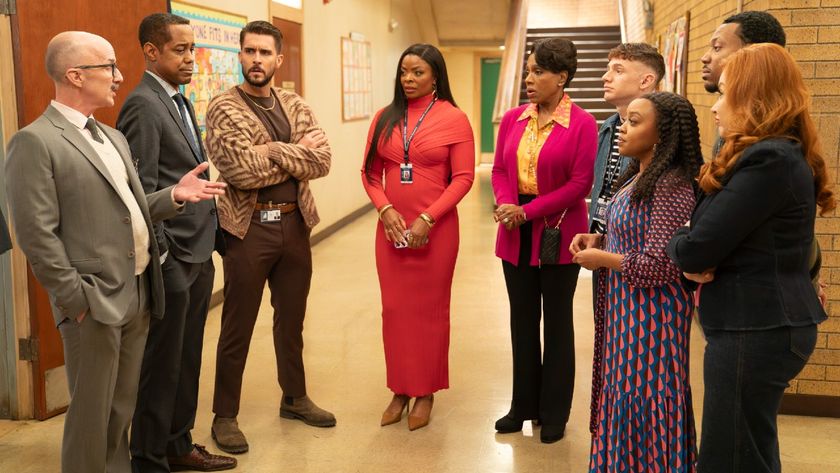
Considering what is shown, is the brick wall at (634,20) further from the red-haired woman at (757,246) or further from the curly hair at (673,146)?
the red-haired woman at (757,246)

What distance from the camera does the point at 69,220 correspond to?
2.40 meters

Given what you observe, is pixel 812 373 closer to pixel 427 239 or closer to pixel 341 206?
pixel 427 239

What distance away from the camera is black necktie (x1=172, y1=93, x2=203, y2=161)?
3.02 metres

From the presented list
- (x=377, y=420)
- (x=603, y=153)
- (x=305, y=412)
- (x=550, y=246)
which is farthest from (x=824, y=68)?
(x=305, y=412)

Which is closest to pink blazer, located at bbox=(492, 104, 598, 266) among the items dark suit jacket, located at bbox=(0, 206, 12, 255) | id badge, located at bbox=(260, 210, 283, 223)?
id badge, located at bbox=(260, 210, 283, 223)

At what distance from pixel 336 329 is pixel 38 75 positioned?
2.50 meters

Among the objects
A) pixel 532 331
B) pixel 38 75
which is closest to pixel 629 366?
pixel 532 331

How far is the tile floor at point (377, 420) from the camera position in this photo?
329 centimetres

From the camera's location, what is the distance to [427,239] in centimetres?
347

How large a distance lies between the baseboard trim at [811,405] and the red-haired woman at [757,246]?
191 cm

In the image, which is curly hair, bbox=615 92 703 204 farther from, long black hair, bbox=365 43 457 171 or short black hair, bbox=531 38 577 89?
long black hair, bbox=365 43 457 171

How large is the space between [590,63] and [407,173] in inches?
347

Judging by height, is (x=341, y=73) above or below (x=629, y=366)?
above

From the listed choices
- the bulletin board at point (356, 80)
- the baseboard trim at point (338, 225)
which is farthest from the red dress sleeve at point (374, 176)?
the bulletin board at point (356, 80)
